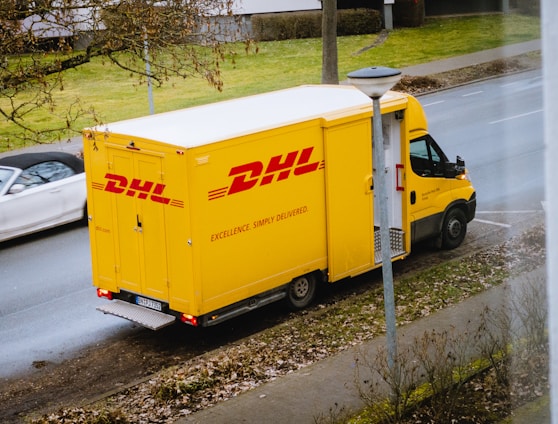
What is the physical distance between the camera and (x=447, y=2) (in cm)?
4319

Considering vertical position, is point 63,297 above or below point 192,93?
below

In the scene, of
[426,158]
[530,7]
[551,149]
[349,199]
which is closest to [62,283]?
[349,199]

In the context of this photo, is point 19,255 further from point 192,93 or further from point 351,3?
point 351,3

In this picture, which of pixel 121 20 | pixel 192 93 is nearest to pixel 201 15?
pixel 121 20

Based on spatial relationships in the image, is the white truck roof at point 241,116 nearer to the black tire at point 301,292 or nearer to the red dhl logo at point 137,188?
the red dhl logo at point 137,188

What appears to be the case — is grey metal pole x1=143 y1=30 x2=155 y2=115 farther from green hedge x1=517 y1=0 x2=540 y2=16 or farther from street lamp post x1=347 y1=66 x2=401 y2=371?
green hedge x1=517 y1=0 x2=540 y2=16

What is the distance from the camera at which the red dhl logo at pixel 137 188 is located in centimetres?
1089

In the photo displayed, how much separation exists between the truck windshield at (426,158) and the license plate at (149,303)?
4.65 meters

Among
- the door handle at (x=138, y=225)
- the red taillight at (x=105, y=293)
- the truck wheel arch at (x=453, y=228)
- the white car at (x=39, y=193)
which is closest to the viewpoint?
the door handle at (x=138, y=225)

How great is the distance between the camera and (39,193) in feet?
53.9

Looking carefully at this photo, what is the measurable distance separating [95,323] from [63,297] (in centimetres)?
121

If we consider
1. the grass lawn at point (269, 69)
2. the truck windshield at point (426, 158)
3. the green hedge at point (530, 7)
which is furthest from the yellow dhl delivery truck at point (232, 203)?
the grass lawn at point (269, 69)

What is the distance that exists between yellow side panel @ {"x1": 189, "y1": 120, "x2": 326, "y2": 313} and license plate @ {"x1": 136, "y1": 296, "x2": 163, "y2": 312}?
673 mm

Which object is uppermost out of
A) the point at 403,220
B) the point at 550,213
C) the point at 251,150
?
the point at 550,213
